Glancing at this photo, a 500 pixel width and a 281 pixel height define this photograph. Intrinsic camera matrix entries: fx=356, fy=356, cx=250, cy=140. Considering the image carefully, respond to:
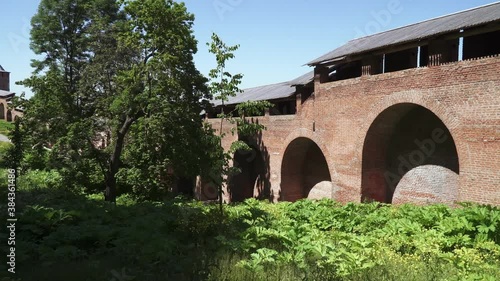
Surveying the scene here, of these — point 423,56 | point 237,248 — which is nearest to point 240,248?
point 237,248

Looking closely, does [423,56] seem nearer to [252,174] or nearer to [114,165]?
[252,174]

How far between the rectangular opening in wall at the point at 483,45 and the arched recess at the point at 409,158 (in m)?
2.41

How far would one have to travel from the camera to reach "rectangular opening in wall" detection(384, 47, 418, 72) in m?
13.9

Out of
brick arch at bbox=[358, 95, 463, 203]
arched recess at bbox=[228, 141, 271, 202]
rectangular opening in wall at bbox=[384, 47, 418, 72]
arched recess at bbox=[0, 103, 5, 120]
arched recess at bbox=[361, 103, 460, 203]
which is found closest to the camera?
brick arch at bbox=[358, 95, 463, 203]

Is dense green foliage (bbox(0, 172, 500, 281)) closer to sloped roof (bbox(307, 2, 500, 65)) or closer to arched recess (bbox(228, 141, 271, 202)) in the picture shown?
sloped roof (bbox(307, 2, 500, 65))

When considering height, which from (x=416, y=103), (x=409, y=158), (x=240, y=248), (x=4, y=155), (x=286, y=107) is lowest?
(x=240, y=248)

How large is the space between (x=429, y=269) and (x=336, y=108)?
9443mm

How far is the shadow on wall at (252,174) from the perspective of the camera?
61.7 feet

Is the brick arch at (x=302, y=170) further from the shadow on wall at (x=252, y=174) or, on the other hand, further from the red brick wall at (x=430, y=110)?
the shadow on wall at (x=252, y=174)

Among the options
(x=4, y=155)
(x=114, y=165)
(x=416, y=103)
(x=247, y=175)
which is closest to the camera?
(x=416, y=103)

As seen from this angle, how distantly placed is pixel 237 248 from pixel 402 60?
11.6 metres

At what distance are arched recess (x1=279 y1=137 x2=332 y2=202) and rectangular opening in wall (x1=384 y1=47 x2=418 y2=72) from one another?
16.1 ft

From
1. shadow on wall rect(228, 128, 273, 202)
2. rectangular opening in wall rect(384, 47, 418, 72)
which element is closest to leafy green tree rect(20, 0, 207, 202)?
shadow on wall rect(228, 128, 273, 202)

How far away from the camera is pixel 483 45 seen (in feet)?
38.8
